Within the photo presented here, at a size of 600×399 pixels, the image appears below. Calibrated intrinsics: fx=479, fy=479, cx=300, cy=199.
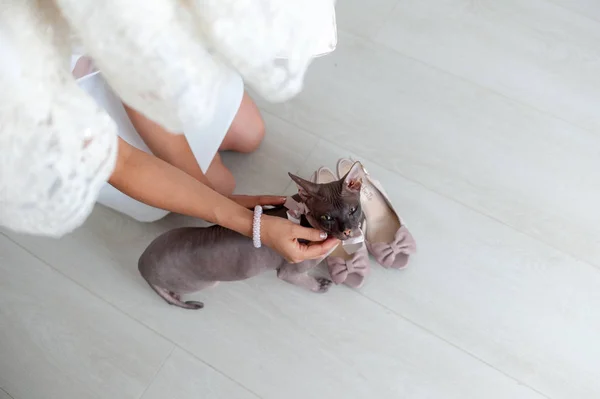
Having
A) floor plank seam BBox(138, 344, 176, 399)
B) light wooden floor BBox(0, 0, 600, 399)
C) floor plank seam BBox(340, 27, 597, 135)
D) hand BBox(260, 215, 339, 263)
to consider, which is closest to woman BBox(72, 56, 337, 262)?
hand BBox(260, 215, 339, 263)

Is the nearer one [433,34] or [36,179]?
[36,179]

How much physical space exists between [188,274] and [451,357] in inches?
20.5

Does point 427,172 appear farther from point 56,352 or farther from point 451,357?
point 56,352

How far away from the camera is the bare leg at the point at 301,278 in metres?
0.85

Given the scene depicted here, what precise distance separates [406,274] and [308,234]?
0.34 m

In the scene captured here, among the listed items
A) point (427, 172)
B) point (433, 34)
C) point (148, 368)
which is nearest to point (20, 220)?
point (148, 368)

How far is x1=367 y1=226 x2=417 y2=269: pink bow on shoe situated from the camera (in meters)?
0.96

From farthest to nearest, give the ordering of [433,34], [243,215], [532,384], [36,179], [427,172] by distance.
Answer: [433,34] → [427,172] → [532,384] → [243,215] → [36,179]

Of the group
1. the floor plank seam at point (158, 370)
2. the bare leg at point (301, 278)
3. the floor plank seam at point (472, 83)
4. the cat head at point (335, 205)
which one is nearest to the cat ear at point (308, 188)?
the cat head at point (335, 205)

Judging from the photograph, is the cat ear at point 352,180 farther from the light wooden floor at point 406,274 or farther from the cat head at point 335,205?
the light wooden floor at point 406,274

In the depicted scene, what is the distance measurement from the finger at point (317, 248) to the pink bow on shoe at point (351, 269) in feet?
0.64

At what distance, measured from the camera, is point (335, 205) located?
0.74 meters

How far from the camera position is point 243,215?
2.44 feet

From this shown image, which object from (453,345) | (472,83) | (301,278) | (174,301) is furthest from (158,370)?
(472,83)
